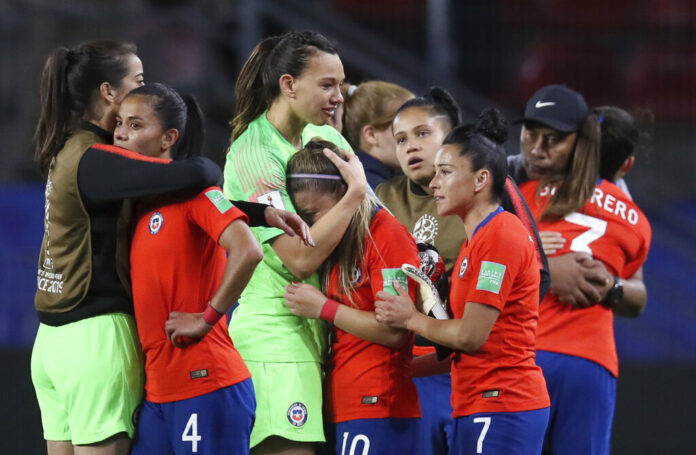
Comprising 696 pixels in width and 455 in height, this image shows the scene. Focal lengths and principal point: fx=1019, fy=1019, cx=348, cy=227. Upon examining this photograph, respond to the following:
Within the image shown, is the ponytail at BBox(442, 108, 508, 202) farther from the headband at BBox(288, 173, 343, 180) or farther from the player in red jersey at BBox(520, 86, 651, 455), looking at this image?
the player in red jersey at BBox(520, 86, 651, 455)

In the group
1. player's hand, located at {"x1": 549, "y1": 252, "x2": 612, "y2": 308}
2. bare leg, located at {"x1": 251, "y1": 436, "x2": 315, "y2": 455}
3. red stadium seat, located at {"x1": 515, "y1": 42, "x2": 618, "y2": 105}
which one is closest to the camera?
bare leg, located at {"x1": 251, "y1": 436, "x2": 315, "y2": 455}

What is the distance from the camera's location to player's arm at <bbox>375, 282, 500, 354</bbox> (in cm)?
306

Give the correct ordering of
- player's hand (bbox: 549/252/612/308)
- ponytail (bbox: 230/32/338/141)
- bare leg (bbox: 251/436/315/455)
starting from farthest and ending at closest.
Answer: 1. player's hand (bbox: 549/252/612/308)
2. ponytail (bbox: 230/32/338/141)
3. bare leg (bbox: 251/436/315/455)

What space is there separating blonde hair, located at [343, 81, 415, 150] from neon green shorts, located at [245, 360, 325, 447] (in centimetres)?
129

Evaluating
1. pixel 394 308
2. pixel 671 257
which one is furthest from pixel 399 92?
pixel 671 257

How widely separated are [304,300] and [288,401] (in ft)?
1.02

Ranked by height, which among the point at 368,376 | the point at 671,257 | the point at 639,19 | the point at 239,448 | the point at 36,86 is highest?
the point at 639,19

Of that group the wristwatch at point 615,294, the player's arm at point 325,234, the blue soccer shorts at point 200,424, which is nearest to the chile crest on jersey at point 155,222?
the player's arm at point 325,234

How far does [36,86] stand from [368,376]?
5.63 meters

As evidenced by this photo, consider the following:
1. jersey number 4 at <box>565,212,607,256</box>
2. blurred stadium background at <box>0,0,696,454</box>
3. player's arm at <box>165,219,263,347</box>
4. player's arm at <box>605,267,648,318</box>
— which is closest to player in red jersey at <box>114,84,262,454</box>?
player's arm at <box>165,219,263,347</box>

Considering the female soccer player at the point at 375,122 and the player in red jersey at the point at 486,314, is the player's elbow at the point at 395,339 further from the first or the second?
the female soccer player at the point at 375,122

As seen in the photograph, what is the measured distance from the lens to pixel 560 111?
13.2 ft

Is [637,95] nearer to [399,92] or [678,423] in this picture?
[678,423]

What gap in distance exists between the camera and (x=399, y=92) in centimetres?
415
